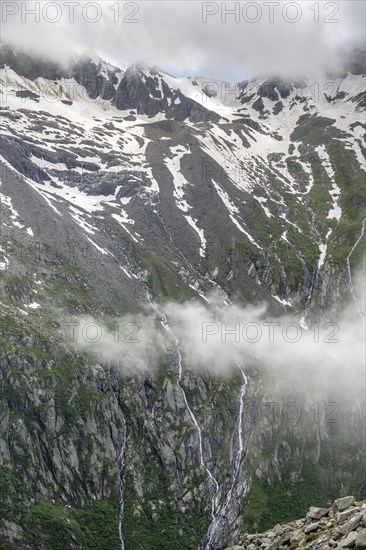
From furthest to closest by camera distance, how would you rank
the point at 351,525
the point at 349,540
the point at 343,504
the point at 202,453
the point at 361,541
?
the point at 202,453 → the point at 343,504 → the point at 351,525 → the point at 349,540 → the point at 361,541

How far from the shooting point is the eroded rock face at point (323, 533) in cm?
3186

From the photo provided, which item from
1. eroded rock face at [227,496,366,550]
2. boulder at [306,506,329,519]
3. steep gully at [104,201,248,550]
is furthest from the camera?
steep gully at [104,201,248,550]

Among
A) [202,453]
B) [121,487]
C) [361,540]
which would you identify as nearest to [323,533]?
[361,540]

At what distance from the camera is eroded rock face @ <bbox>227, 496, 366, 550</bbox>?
31.9 meters

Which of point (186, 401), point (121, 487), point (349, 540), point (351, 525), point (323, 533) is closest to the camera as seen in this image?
point (349, 540)

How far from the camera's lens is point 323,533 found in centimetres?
3734

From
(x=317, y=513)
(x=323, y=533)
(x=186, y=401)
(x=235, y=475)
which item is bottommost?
(x=323, y=533)

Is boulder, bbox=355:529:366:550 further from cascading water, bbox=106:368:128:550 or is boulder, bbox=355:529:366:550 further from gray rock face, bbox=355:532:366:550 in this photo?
cascading water, bbox=106:368:128:550

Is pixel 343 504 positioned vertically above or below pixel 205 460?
below

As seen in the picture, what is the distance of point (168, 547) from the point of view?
13538 centimetres

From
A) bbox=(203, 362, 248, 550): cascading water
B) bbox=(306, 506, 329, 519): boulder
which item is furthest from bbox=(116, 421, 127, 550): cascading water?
bbox=(306, 506, 329, 519): boulder

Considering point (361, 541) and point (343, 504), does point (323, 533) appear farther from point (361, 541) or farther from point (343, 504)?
point (361, 541)

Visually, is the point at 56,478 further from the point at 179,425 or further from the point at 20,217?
the point at 20,217

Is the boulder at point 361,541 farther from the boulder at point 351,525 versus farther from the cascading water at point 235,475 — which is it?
the cascading water at point 235,475
